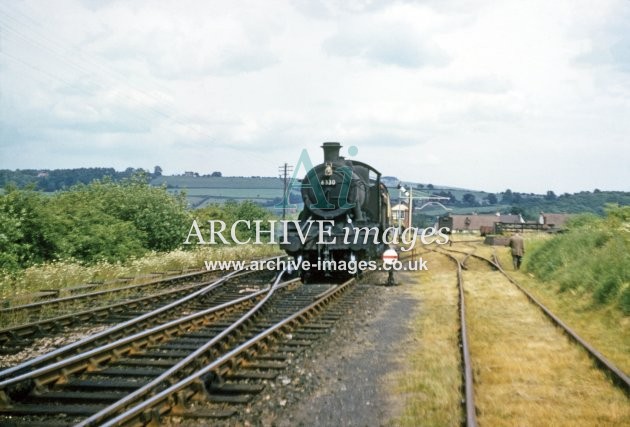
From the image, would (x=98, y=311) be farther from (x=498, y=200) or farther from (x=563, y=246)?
(x=498, y=200)

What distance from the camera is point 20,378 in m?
5.53

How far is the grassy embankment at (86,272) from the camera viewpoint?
11.9 meters

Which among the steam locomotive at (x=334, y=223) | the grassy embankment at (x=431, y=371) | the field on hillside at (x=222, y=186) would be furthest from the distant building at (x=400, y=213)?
the field on hillside at (x=222, y=186)

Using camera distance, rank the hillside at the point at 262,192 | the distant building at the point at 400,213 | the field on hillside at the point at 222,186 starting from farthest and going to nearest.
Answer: the field on hillside at the point at 222,186, the hillside at the point at 262,192, the distant building at the point at 400,213

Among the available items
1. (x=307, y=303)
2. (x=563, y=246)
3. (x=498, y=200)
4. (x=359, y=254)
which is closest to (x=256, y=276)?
(x=359, y=254)

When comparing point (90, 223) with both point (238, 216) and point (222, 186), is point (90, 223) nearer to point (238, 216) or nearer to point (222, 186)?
point (238, 216)

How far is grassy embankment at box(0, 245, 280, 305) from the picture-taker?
1187 cm

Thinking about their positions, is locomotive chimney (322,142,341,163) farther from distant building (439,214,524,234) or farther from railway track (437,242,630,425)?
distant building (439,214,524,234)

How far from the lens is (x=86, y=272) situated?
14484 mm

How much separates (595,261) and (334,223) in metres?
6.40

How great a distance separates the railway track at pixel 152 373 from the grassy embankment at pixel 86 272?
4121mm

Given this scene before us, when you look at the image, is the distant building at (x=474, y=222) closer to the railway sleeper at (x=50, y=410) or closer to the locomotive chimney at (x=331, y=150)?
the locomotive chimney at (x=331, y=150)

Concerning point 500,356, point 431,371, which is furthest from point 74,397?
point 500,356

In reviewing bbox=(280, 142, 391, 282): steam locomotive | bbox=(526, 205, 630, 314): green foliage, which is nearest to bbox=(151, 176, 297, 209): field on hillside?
bbox=(526, 205, 630, 314): green foliage
